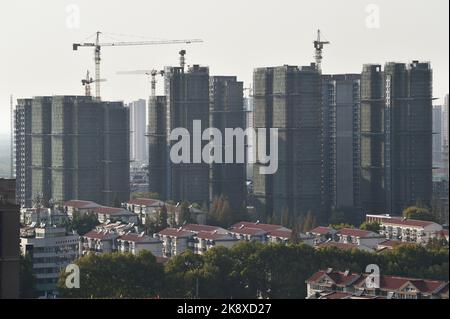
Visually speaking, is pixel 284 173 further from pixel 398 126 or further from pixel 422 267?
pixel 422 267

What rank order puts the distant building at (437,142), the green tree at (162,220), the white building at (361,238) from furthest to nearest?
the distant building at (437,142) < the green tree at (162,220) < the white building at (361,238)

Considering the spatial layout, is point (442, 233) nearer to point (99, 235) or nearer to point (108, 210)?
point (99, 235)

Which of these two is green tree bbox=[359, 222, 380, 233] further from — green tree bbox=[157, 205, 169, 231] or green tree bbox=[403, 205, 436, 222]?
green tree bbox=[157, 205, 169, 231]

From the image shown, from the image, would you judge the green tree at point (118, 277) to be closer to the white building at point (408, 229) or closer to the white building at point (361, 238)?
the white building at point (361, 238)

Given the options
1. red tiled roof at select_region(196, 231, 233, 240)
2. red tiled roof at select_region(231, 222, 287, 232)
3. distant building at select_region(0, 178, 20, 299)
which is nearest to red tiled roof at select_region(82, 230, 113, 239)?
red tiled roof at select_region(196, 231, 233, 240)

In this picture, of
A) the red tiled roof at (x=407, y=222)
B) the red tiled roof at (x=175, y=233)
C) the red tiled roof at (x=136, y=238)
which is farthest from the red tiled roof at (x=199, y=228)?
the red tiled roof at (x=407, y=222)

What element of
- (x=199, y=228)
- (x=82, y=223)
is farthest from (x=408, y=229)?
(x=82, y=223)
